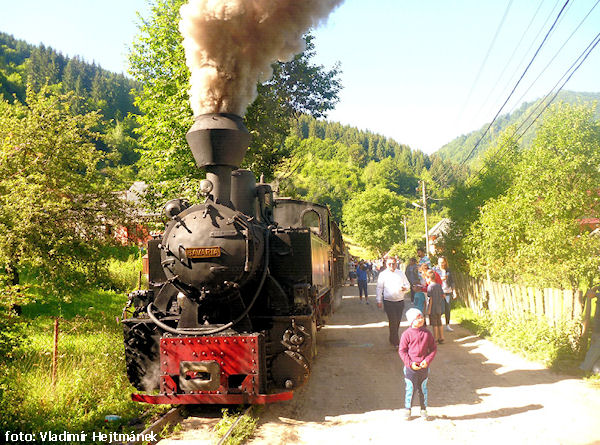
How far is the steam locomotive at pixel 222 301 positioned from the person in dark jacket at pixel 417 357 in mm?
1153

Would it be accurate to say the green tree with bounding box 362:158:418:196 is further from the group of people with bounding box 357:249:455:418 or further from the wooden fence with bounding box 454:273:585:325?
the group of people with bounding box 357:249:455:418

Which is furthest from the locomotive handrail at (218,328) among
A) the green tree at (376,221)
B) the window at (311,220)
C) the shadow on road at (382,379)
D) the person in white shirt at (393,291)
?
the green tree at (376,221)

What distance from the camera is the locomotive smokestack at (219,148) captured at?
551 cm

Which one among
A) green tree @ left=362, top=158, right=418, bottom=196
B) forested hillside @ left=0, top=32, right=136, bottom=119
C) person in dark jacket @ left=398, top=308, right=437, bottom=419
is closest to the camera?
person in dark jacket @ left=398, top=308, right=437, bottom=419

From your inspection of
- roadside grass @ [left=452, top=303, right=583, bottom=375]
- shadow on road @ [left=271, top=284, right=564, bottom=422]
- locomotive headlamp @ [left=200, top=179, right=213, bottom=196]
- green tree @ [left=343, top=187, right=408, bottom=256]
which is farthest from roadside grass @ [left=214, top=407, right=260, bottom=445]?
green tree @ [left=343, top=187, right=408, bottom=256]

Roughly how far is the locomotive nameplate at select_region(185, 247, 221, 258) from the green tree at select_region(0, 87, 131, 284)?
3.98m

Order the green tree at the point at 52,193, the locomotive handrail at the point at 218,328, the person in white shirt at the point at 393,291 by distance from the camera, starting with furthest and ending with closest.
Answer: the person in white shirt at the point at 393,291 < the green tree at the point at 52,193 < the locomotive handrail at the point at 218,328

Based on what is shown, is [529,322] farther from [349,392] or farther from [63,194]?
[63,194]

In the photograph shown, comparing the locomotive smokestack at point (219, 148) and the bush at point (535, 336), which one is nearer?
the locomotive smokestack at point (219, 148)

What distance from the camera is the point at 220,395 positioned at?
5.01 m

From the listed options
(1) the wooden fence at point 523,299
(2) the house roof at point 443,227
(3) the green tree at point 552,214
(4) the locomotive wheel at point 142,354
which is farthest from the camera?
(2) the house roof at point 443,227

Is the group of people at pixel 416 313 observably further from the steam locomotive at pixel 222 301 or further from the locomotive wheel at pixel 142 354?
the locomotive wheel at pixel 142 354

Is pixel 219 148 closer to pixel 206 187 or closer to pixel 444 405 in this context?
pixel 206 187

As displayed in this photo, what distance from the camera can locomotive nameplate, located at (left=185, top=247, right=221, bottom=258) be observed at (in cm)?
510
